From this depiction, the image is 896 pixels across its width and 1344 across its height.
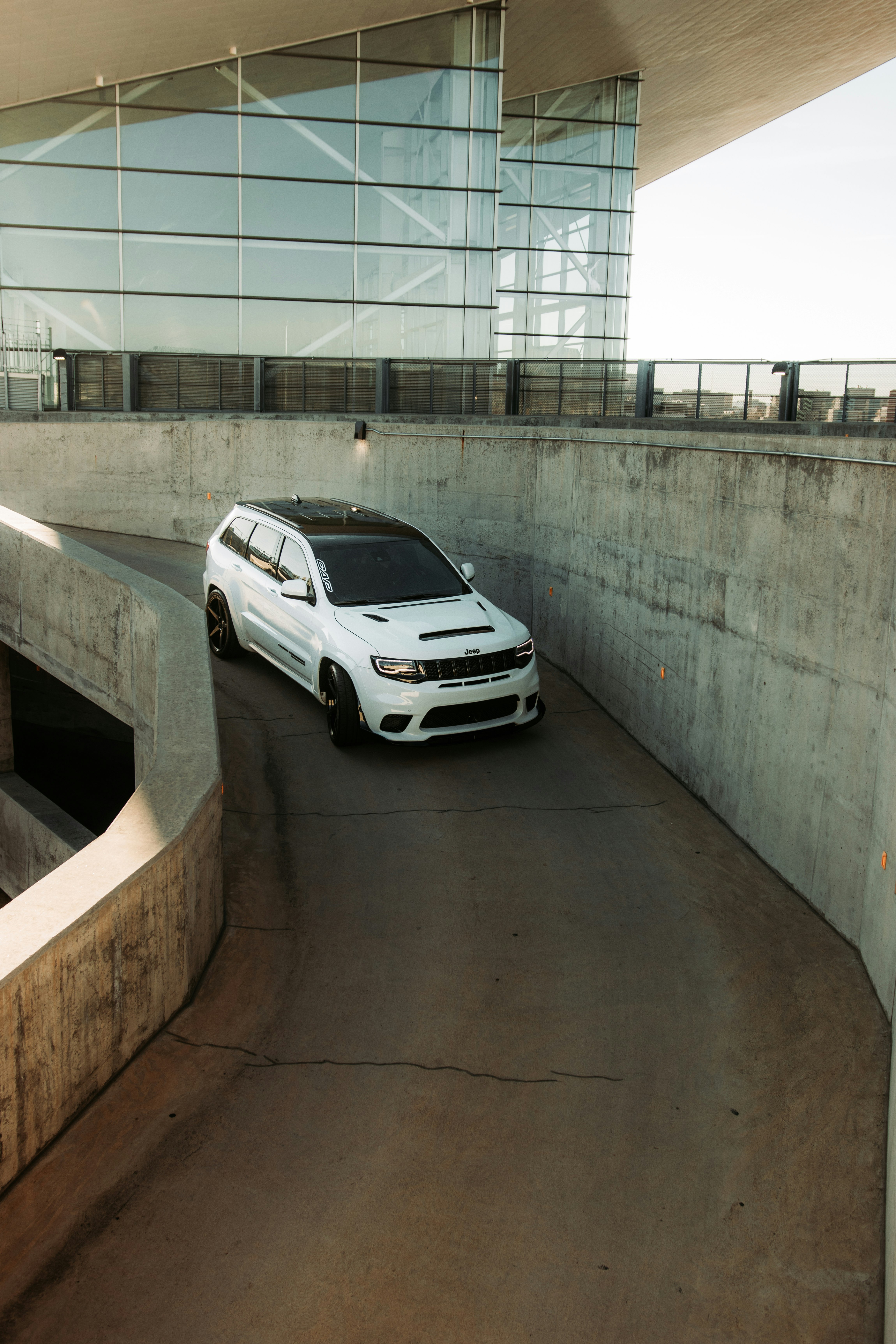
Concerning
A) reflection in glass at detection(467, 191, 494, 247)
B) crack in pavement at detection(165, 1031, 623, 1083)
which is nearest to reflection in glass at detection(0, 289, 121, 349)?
reflection in glass at detection(467, 191, 494, 247)

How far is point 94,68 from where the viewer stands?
2430 centimetres

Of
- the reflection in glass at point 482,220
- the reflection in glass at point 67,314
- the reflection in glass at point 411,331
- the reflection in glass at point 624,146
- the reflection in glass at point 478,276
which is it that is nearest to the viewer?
the reflection in glass at point 67,314

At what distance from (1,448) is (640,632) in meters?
15.0

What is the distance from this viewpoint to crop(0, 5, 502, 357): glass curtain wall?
25.7 metres

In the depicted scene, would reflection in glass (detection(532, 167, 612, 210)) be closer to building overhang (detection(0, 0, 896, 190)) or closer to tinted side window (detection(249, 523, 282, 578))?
building overhang (detection(0, 0, 896, 190))

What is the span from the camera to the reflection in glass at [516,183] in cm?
3186

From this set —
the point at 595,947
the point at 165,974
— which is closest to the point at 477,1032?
the point at 595,947

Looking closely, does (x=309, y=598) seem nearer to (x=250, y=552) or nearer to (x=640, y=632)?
(x=250, y=552)

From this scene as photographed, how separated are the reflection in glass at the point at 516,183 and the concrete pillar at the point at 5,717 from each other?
22.5 meters

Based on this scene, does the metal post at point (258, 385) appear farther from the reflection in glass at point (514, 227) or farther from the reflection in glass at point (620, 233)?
the reflection in glass at point (620, 233)

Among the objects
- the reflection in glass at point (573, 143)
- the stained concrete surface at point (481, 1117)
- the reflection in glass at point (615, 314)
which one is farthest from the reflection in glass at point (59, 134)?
the stained concrete surface at point (481, 1117)

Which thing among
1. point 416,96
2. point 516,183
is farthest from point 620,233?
point 416,96

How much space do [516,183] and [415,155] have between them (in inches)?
232

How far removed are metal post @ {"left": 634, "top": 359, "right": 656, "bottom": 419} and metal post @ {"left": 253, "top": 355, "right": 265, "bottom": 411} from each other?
808 centimetres
